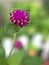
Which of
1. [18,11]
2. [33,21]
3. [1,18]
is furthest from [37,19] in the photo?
[18,11]

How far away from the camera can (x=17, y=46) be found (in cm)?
114

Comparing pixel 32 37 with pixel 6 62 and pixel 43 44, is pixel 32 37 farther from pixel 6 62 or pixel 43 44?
pixel 6 62

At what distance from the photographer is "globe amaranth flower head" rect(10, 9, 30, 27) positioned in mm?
592

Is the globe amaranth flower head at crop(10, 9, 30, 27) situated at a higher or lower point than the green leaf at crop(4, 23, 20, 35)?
higher

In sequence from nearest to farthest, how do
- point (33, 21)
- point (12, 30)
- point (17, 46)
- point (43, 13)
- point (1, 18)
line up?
point (12, 30) < point (17, 46) < point (33, 21) < point (43, 13) < point (1, 18)

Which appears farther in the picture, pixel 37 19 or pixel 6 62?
pixel 37 19

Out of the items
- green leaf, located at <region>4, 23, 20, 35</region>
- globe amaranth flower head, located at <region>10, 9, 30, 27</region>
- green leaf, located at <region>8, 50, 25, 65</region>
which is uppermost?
globe amaranth flower head, located at <region>10, 9, 30, 27</region>

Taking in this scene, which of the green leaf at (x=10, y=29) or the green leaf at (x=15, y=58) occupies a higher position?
the green leaf at (x=10, y=29)

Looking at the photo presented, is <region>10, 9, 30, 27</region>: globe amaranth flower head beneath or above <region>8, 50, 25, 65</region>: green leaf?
above

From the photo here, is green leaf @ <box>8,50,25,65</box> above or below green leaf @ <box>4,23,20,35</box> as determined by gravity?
below

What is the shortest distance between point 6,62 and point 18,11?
0.11 meters

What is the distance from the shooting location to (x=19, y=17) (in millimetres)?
601

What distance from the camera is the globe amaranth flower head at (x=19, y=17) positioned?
59 centimetres

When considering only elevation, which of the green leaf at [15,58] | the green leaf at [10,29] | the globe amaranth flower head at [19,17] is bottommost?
the green leaf at [15,58]
